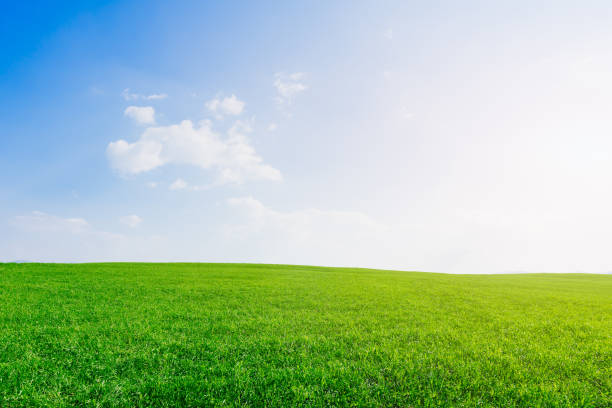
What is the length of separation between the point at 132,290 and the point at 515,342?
13.0m

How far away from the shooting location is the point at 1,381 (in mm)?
4898

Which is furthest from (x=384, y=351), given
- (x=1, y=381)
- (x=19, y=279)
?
(x=19, y=279)

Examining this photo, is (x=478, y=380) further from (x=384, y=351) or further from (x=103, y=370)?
(x=103, y=370)

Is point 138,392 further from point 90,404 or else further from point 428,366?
point 428,366

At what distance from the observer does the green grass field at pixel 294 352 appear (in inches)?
182

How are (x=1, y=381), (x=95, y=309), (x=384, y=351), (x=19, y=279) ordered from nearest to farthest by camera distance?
(x=1, y=381), (x=384, y=351), (x=95, y=309), (x=19, y=279)

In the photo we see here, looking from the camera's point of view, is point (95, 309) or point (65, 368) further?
point (95, 309)

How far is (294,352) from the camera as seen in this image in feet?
19.9

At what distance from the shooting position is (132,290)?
12258mm

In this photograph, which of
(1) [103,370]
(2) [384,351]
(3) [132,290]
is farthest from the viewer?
(3) [132,290]

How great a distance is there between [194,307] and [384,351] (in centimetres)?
627

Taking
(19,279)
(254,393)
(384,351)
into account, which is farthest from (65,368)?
(19,279)

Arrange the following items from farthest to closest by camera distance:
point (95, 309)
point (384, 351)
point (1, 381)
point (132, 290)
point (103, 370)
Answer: point (132, 290) → point (95, 309) → point (384, 351) → point (103, 370) → point (1, 381)

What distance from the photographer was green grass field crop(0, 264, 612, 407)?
15.2 ft
